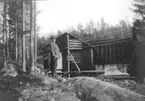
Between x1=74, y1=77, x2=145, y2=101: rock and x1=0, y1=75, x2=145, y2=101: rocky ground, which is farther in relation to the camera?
x1=0, y1=75, x2=145, y2=101: rocky ground

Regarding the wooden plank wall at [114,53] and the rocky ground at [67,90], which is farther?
the wooden plank wall at [114,53]

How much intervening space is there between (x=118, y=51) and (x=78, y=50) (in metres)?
4.01

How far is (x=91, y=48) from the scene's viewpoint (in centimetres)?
1698

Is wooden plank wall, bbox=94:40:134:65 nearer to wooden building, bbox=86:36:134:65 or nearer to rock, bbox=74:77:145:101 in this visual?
wooden building, bbox=86:36:134:65

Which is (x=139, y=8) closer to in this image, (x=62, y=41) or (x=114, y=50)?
(x=114, y=50)

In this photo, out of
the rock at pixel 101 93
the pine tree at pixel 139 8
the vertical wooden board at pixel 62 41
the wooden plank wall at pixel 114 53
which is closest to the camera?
the rock at pixel 101 93

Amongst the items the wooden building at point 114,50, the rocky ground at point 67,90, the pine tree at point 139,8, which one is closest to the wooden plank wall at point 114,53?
the wooden building at point 114,50

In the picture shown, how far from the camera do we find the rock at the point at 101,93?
444 cm

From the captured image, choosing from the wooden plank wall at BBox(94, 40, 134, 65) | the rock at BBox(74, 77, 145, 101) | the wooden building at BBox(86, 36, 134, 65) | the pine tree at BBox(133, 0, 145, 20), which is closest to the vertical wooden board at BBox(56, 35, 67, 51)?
the wooden building at BBox(86, 36, 134, 65)

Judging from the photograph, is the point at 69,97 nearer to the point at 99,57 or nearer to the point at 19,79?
the point at 19,79

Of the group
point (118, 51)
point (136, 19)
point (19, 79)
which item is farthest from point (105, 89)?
point (118, 51)

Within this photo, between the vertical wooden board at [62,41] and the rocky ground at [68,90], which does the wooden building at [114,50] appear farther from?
the rocky ground at [68,90]

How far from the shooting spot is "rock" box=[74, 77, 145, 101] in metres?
4.44

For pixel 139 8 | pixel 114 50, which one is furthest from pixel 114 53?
pixel 139 8
